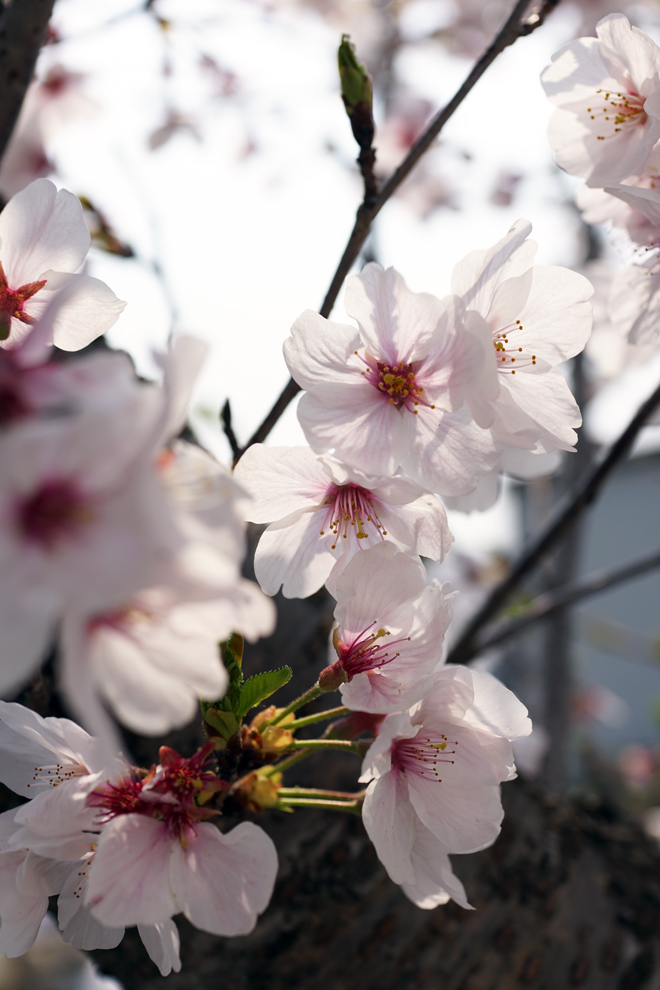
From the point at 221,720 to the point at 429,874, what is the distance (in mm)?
256

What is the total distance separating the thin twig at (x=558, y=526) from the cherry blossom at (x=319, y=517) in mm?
697

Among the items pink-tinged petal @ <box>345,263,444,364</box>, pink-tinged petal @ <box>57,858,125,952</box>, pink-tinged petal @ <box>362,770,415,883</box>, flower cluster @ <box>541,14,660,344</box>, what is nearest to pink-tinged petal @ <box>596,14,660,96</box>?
flower cluster @ <box>541,14,660,344</box>

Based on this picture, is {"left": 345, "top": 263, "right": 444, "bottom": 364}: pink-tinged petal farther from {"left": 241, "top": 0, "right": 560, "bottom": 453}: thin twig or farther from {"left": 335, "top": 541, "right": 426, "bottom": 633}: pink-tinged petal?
{"left": 335, "top": 541, "right": 426, "bottom": 633}: pink-tinged petal

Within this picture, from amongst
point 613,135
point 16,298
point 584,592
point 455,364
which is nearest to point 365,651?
point 455,364

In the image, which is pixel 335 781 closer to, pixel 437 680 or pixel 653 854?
pixel 437 680

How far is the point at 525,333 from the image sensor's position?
0.74 m

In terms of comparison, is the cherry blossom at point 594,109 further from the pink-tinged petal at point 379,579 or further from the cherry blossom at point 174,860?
the cherry blossom at point 174,860

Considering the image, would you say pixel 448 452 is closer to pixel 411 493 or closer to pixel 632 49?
pixel 411 493

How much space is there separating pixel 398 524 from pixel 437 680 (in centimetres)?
16

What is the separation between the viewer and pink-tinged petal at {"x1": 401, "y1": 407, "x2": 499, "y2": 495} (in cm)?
64

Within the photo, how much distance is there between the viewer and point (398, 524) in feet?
2.33

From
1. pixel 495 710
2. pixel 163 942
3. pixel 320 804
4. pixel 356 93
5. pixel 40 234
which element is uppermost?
pixel 356 93

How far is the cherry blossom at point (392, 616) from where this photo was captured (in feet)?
1.93

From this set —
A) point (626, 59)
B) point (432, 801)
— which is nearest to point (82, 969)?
point (432, 801)
